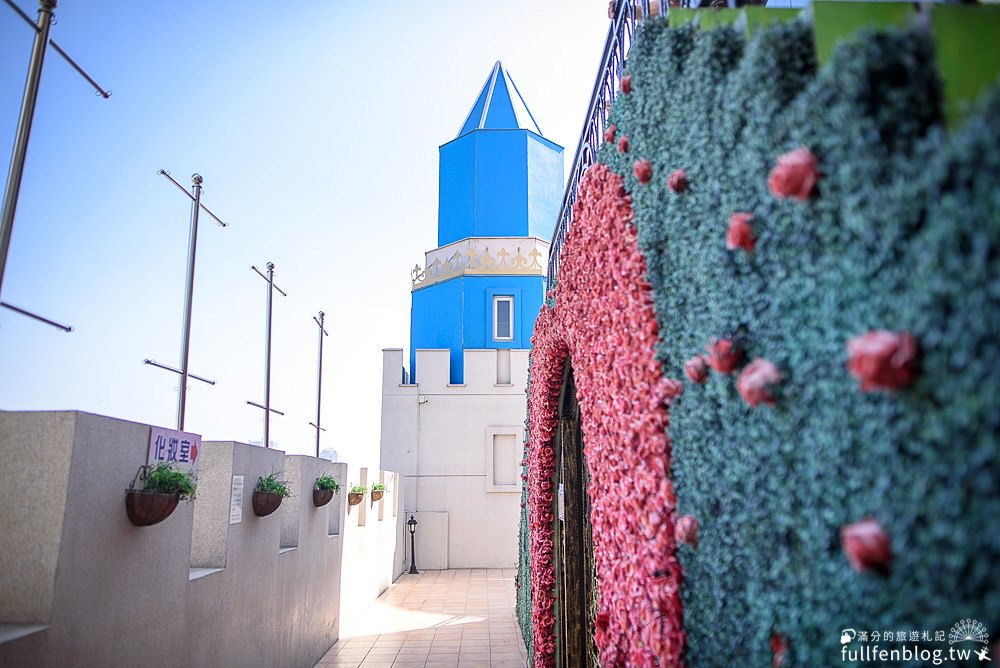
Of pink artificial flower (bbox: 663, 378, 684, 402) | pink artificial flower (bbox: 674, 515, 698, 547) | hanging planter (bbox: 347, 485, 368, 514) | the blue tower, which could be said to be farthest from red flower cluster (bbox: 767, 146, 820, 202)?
the blue tower

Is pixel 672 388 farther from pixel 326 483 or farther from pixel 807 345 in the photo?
pixel 326 483

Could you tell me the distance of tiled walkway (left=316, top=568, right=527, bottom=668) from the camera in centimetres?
686

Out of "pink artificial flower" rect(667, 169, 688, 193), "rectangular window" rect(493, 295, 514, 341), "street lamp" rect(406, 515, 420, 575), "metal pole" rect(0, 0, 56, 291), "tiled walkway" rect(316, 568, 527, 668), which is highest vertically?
"rectangular window" rect(493, 295, 514, 341)

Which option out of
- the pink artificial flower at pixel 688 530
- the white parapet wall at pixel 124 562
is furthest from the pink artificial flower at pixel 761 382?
the white parapet wall at pixel 124 562

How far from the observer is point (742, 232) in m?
1.48

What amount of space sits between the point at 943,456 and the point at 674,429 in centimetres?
115

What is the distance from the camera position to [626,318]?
98.3 inches

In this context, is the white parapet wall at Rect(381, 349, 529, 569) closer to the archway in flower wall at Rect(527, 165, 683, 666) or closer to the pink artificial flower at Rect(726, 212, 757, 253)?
the archway in flower wall at Rect(527, 165, 683, 666)

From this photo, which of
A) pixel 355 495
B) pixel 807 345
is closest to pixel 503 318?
pixel 355 495

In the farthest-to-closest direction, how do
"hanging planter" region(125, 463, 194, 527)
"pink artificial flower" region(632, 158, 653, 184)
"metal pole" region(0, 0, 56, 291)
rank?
"hanging planter" region(125, 463, 194, 527), "metal pole" region(0, 0, 56, 291), "pink artificial flower" region(632, 158, 653, 184)

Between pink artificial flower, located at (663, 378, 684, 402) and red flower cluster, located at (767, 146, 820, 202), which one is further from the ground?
red flower cluster, located at (767, 146, 820, 202)

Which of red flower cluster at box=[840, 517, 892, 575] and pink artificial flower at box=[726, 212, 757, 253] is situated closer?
red flower cluster at box=[840, 517, 892, 575]

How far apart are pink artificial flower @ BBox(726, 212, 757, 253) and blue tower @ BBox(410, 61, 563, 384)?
1342cm

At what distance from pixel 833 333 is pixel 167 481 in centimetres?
318
